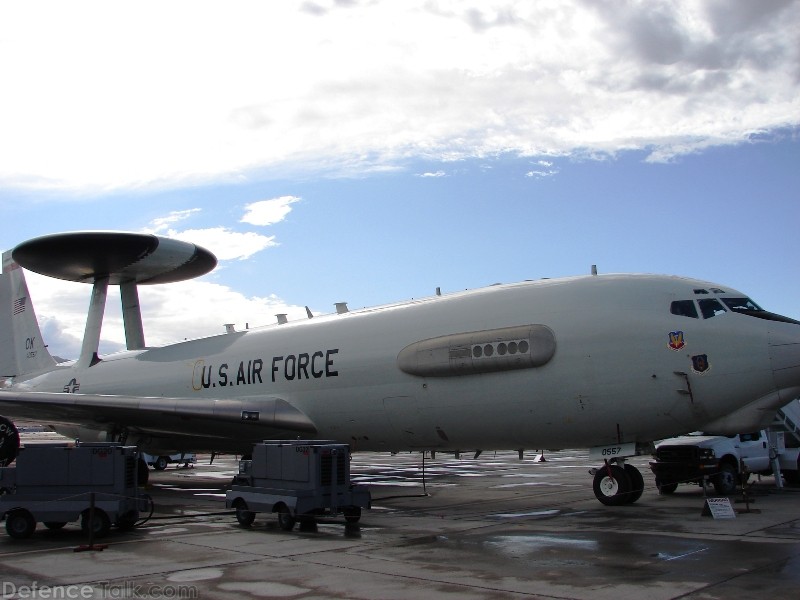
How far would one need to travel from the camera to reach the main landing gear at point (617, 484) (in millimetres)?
16797

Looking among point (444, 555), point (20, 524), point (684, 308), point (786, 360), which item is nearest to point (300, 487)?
point (444, 555)

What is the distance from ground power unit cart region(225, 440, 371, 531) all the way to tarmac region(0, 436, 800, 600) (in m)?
0.42

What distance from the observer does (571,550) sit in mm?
11445

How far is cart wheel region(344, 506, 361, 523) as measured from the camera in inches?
584

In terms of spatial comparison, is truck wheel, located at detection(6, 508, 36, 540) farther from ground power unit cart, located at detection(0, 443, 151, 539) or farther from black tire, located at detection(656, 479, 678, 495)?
black tire, located at detection(656, 479, 678, 495)

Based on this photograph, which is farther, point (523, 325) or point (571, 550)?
point (523, 325)

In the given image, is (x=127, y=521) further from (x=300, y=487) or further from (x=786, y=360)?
(x=786, y=360)

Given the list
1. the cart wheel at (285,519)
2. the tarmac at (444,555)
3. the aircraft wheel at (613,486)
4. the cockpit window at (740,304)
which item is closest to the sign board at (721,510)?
the tarmac at (444,555)

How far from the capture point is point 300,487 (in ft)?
48.0

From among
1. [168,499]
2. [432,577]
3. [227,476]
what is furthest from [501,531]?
[227,476]

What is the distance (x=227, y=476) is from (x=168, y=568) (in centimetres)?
2396

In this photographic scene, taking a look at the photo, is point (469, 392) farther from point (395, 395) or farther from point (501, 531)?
point (501, 531)

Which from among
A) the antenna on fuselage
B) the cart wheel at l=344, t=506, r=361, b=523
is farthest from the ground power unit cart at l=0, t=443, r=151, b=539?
the antenna on fuselage

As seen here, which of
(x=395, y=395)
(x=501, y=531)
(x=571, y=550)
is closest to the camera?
(x=571, y=550)
